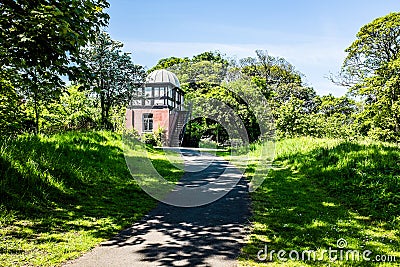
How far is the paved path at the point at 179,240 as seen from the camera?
12.5ft

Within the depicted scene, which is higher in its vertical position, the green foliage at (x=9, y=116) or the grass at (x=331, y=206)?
the green foliage at (x=9, y=116)

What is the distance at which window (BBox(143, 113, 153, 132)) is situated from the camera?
23.4m

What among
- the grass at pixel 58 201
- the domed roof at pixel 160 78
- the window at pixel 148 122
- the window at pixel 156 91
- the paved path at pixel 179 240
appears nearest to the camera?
the paved path at pixel 179 240

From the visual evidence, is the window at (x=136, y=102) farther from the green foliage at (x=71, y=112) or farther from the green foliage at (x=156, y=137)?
the green foliage at (x=156, y=137)

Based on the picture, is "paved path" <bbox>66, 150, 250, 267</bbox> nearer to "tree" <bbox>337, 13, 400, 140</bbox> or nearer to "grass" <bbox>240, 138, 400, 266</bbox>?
"grass" <bbox>240, 138, 400, 266</bbox>

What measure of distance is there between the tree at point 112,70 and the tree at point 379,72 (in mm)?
16850

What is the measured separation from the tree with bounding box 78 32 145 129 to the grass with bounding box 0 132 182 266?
1322cm

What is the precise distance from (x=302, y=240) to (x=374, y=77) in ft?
74.5

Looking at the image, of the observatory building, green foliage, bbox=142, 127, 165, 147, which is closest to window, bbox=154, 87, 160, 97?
the observatory building

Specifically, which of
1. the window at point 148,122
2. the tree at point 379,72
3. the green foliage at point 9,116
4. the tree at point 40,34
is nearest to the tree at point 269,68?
the tree at point 379,72

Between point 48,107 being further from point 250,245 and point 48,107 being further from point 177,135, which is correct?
point 250,245

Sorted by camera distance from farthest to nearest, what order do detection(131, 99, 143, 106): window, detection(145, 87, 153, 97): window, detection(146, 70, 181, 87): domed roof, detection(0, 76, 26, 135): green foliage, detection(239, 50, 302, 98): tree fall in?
detection(239, 50, 302, 98): tree, detection(145, 87, 153, 97): window, detection(146, 70, 181, 87): domed roof, detection(131, 99, 143, 106): window, detection(0, 76, 26, 135): green foliage

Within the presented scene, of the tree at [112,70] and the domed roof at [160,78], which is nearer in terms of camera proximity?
the tree at [112,70]

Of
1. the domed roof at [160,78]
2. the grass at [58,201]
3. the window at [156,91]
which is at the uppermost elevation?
the domed roof at [160,78]
